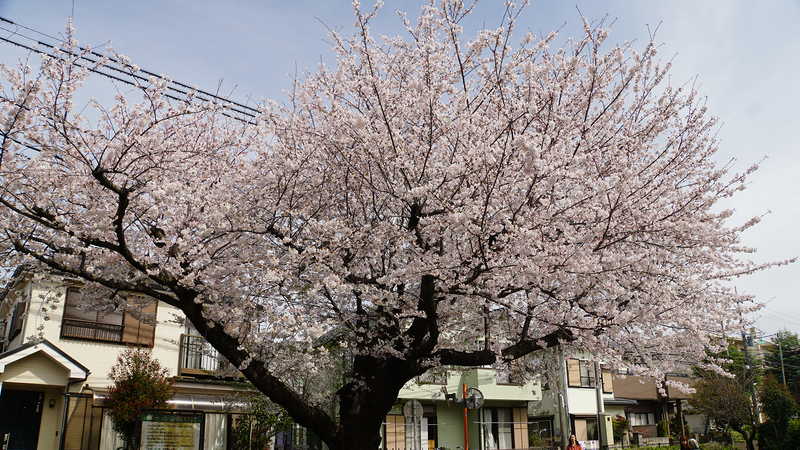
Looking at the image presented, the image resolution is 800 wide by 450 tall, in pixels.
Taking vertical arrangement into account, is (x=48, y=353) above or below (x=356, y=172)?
below

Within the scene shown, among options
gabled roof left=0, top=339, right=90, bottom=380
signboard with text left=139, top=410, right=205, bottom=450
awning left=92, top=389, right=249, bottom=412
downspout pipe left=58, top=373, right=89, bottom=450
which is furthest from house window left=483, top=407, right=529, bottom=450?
signboard with text left=139, top=410, right=205, bottom=450

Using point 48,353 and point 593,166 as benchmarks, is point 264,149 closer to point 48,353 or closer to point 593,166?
point 593,166

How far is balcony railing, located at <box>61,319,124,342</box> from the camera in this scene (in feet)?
52.9

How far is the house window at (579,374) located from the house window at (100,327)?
74.2 feet

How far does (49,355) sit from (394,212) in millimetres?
Result: 11823

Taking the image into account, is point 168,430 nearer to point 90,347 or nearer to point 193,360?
point 90,347

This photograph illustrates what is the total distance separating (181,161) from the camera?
8.78 metres

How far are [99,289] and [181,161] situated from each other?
303 centimetres

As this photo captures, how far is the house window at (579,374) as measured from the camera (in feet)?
98.0

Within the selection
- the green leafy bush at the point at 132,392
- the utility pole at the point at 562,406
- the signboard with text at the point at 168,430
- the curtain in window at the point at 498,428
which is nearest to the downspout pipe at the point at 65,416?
the green leafy bush at the point at 132,392

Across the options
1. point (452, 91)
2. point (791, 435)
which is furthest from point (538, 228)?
point (791, 435)

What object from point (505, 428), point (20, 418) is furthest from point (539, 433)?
point (20, 418)

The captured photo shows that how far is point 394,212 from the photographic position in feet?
32.6

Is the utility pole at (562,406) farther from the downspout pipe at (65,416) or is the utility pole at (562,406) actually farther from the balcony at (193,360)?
the downspout pipe at (65,416)
